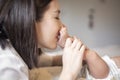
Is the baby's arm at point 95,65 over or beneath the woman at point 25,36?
beneath

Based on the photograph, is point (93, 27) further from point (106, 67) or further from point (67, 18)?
point (106, 67)

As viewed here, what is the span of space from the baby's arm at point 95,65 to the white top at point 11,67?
0.28 meters

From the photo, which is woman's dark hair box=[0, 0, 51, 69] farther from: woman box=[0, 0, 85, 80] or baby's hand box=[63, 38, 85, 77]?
baby's hand box=[63, 38, 85, 77]

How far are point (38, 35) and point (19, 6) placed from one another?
0.14m

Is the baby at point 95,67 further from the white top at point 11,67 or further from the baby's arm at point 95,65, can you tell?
the white top at point 11,67

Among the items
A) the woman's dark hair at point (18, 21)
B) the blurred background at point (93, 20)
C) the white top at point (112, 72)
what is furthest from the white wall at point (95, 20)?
the woman's dark hair at point (18, 21)

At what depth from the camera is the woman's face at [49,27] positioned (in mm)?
950

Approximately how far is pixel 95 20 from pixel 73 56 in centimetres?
176

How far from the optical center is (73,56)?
0.89m

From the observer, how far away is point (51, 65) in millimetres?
1261

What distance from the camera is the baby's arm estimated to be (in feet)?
3.13

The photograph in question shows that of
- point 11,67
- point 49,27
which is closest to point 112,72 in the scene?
point 49,27

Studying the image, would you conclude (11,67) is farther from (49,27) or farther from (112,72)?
(112,72)

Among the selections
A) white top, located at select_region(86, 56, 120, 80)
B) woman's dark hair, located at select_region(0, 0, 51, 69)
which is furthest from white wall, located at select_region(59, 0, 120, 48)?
woman's dark hair, located at select_region(0, 0, 51, 69)
